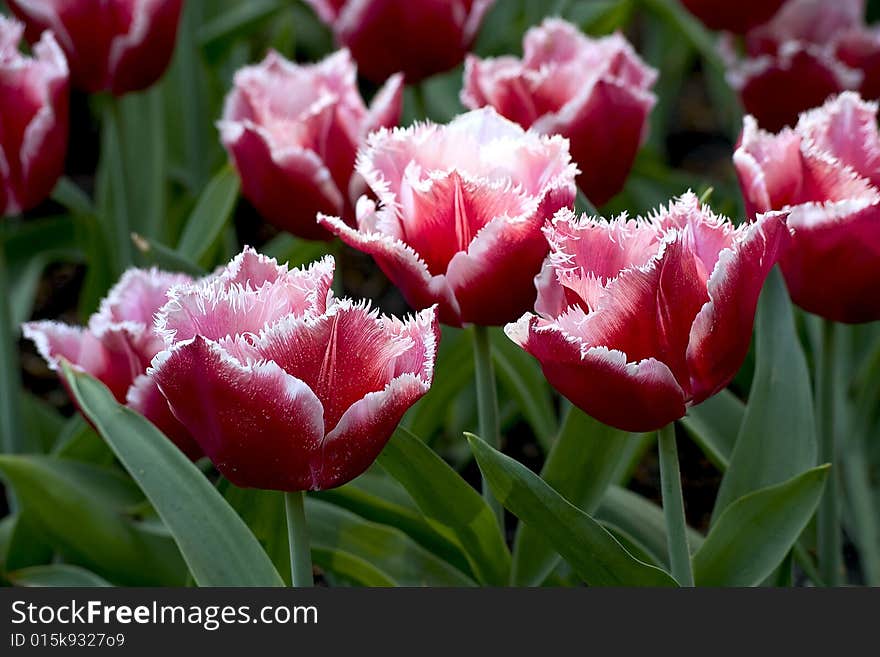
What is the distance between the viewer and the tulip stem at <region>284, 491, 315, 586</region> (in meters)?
0.66

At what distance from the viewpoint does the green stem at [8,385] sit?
3.60ft

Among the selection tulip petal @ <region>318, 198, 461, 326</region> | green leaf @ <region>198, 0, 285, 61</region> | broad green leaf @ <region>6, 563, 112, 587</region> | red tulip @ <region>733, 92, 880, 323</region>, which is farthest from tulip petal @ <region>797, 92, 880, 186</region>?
green leaf @ <region>198, 0, 285, 61</region>

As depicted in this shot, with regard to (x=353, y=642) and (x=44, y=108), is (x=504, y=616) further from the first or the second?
(x=44, y=108)

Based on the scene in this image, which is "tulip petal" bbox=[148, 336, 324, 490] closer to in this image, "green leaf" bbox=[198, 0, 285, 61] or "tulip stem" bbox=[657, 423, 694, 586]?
"tulip stem" bbox=[657, 423, 694, 586]

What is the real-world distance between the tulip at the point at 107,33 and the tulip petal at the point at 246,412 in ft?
1.78

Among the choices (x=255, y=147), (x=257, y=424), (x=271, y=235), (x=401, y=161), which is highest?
(x=271, y=235)

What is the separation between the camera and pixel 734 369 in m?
0.65

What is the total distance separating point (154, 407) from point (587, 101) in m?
0.34

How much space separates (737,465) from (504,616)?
0.83 feet

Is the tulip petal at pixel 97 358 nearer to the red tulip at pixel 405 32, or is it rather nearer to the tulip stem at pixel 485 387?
the tulip stem at pixel 485 387

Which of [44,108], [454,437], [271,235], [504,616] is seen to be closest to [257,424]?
[504,616]

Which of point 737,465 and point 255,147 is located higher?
point 255,147

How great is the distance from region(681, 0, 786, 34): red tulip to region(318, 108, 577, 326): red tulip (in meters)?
0.61

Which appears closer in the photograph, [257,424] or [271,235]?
[257,424]
